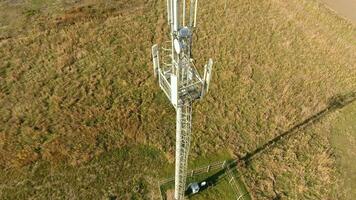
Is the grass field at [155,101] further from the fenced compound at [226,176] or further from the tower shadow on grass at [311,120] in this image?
the fenced compound at [226,176]

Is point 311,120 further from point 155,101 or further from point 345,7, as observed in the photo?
point 345,7

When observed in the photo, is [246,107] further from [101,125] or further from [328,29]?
[328,29]

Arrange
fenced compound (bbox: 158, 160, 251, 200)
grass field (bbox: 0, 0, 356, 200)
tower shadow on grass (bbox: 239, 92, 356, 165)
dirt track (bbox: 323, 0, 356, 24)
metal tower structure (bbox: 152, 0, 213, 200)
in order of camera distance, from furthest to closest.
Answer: dirt track (bbox: 323, 0, 356, 24), tower shadow on grass (bbox: 239, 92, 356, 165), grass field (bbox: 0, 0, 356, 200), fenced compound (bbox: 158, 160, 251, 200), metal tower structure (bbox: 152, 0, 213, 200)

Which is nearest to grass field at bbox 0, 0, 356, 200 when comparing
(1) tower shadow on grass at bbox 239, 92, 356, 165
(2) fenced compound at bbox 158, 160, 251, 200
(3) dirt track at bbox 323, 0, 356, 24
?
(1) tower shadow on grass at bbox 239, 92, 356, 165

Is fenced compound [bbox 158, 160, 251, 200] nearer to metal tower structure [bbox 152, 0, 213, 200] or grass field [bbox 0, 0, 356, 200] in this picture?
grass field [bbox 0, 0, 356, 200]

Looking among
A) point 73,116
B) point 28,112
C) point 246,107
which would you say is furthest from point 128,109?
point 246,107

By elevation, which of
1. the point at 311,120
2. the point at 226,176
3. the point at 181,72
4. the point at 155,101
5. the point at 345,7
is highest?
the point at 345,7

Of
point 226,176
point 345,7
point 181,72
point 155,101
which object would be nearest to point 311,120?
point 226,176

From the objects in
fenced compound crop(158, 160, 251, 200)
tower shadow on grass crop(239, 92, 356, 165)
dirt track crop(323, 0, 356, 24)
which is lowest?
fenced compound crop(158, 160, 251, 200)
